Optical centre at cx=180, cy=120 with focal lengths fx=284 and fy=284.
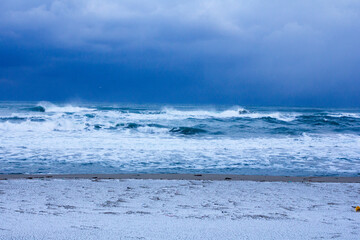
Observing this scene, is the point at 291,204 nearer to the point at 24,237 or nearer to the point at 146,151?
the point at 24,237

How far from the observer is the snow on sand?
263cm

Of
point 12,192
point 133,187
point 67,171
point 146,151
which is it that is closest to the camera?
point 12,192

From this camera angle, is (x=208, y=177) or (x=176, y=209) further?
(x=208, y=177)

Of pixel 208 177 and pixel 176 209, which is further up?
pixel 176 209

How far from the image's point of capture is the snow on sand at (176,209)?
263 cm

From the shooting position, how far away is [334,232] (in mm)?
2695

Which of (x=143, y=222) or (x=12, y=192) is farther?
(x=12, y=192)

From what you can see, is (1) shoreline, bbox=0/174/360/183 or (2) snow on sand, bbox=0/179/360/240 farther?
(1) shoreline, bbox=0/174/360/183

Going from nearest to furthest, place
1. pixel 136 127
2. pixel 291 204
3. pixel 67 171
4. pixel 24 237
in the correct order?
pixel 24 237
pixel 291 204
pixel 67 171
pixel 136 127

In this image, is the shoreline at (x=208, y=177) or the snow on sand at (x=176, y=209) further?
the shoreline at (x=208, y=177)

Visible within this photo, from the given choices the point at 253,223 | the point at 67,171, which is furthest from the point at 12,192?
the point at 253,223

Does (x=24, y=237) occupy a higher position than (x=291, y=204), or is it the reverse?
(x=24, y=237)

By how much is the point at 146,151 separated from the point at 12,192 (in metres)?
5.19

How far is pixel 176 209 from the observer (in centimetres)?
370
